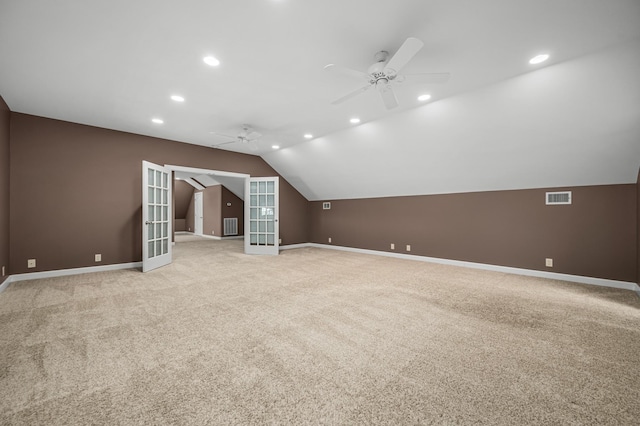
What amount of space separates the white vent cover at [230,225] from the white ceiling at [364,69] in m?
6.16

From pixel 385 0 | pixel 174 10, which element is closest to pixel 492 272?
pixel 385 0

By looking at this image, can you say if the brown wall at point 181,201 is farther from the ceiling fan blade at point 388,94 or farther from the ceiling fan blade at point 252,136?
the ceiling fan blade at point 388,94

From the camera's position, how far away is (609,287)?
396 cm

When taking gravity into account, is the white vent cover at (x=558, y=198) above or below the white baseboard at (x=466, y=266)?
above

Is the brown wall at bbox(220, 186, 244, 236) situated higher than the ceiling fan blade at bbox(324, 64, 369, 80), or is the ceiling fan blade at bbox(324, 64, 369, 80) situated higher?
the ceiling fan blade at bbox(324, 64, 369, 80)

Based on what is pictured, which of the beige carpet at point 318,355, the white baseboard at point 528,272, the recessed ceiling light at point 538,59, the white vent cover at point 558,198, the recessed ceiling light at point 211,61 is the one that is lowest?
the beige carpet at point 318,355

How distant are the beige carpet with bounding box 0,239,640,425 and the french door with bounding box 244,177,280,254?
3232 millimetres

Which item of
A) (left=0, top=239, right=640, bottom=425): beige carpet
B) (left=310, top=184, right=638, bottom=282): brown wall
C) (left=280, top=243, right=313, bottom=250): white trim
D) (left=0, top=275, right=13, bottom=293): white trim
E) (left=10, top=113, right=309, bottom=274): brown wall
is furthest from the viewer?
(left=280, top=243, right=313, bottom=250): white trim

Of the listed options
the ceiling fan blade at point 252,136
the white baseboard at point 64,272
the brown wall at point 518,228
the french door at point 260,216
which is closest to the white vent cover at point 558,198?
the brown wall at point 518,228

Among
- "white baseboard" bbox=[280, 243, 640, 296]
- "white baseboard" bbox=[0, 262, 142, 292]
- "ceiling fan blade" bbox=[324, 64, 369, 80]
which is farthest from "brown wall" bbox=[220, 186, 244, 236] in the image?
"ceiling fan blade" bbox=[324, 64, 369, 80]

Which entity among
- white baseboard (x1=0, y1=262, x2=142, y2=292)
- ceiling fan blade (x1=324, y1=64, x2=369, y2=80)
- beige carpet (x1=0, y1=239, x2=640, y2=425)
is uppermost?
ceiling fan blade (x1=324, y1=64, x2=369, y2=80)

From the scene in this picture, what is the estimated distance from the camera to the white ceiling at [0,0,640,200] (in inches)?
87.4

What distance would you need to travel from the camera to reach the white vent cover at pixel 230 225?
11.1 m

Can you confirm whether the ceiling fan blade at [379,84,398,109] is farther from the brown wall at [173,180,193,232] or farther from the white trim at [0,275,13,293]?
the brown wall at [173,180,193,232]
